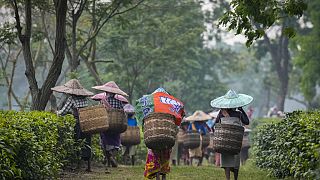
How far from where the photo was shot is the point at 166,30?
113ft

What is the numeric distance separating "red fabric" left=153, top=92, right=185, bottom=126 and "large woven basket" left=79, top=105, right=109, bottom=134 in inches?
107

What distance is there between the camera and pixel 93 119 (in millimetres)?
13414

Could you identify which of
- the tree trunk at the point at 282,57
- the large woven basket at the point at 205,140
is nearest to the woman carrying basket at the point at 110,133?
the large woven basket at the point at 205,140

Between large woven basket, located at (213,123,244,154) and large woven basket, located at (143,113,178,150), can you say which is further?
large woven basket, located at (213,123,244,154)

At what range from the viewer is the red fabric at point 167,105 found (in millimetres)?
10812

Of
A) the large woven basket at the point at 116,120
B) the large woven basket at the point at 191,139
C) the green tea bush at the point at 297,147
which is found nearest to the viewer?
the green tea bush at the point at 297,147

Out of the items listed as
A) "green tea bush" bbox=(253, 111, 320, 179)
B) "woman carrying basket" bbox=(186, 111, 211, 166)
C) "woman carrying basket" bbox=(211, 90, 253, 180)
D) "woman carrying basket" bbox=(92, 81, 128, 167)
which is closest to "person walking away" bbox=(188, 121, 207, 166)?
"woman carrying basket" bbox=(186, 111, 211, 166)

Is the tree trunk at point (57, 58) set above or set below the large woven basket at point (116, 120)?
above

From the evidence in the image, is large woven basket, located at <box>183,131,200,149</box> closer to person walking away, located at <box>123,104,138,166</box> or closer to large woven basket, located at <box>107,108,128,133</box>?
person walking away, located at <box>123,104,138,166</box>

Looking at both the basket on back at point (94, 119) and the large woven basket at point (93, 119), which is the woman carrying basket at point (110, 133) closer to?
the basket on back at point (94, 119)

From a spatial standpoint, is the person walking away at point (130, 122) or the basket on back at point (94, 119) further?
the person walking away at point (130, 122)

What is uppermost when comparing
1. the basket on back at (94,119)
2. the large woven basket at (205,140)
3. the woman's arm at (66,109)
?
the woman's arm at (66,109)

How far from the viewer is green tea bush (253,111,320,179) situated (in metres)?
8.36

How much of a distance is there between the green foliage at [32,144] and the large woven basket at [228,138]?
2.78 metres
